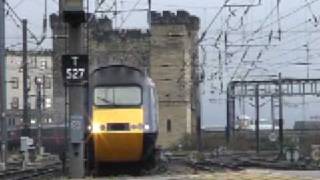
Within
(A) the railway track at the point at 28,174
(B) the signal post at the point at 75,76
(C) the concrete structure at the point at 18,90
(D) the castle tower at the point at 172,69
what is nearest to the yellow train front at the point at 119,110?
(B) the signal post at the point at 75,76

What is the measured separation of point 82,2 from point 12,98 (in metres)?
92.1

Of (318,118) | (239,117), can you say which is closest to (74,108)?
(239,117)

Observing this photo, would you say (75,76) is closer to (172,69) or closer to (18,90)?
(172,69)

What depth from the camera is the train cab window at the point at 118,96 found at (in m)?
29.8

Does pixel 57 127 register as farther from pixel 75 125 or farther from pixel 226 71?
pixel 75 125

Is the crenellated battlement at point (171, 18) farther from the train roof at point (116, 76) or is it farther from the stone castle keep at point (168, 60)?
the train roof at point (116, 76)

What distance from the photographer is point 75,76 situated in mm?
26656

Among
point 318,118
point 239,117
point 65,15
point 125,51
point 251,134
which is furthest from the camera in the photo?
point 318,118

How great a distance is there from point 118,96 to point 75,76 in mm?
3477

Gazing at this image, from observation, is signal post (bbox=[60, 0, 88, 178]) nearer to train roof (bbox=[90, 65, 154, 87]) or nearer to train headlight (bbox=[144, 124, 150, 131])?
train roof (bbox=[90, 65, 154, 87])

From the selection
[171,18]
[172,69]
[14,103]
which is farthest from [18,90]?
[172,69]

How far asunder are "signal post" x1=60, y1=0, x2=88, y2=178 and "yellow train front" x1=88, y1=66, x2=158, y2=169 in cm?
182

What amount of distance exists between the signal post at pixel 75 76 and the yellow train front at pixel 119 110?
1821 mm

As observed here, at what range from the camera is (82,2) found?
26.3 meters
